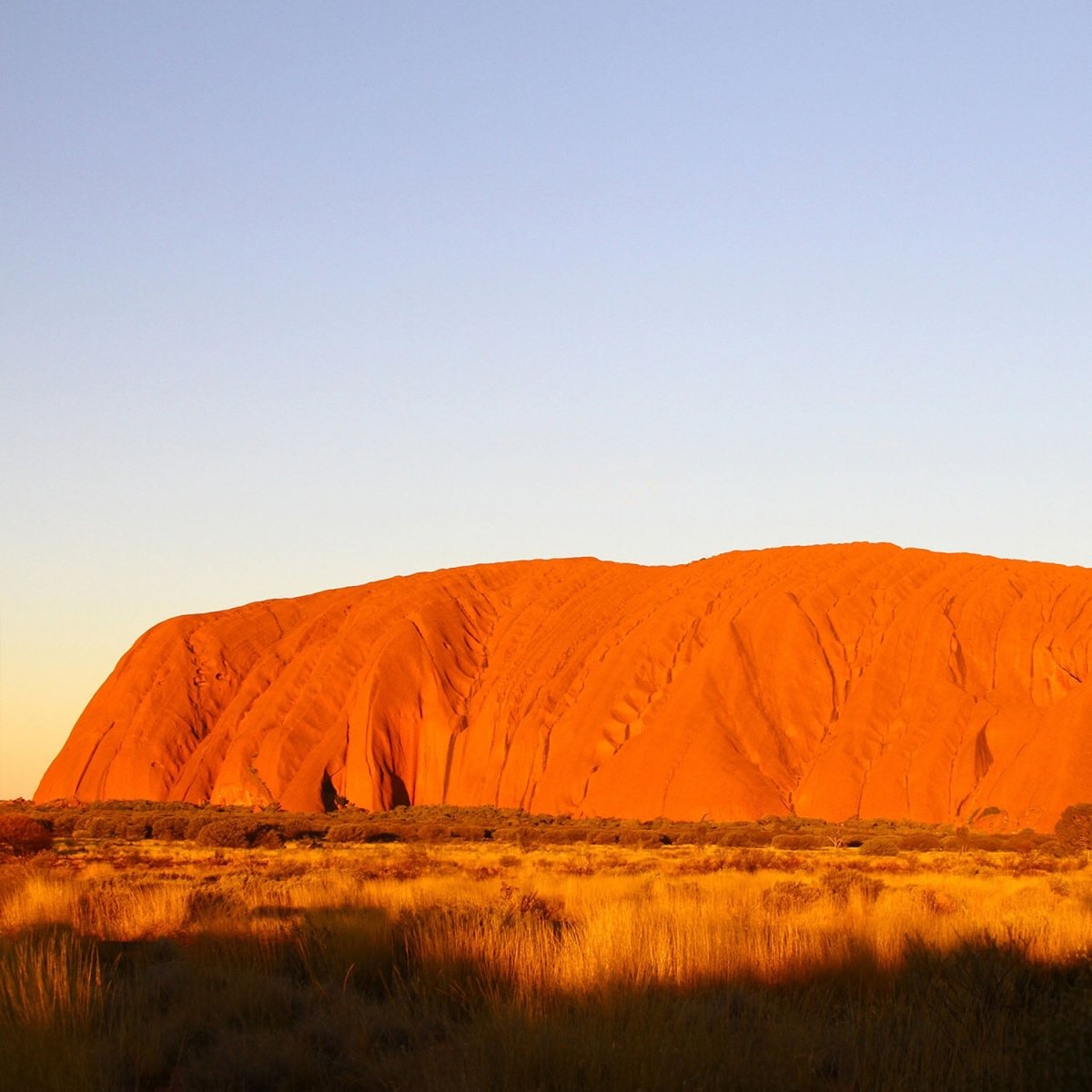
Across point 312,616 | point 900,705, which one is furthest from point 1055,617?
point 312,616

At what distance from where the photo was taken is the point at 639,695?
67.2 m

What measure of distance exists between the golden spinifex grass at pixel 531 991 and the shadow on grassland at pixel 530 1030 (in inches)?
0.9

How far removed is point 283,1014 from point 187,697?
76.3m

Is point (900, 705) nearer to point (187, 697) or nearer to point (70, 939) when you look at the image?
point (187, 697)

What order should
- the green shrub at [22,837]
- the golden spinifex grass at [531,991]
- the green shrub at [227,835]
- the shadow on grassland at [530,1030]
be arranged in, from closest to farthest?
the shadow on grassland at [530,1030] < the golden spinifex grass at [531,991] < the green shrub at [22,837] < the green shrub at [227,835]

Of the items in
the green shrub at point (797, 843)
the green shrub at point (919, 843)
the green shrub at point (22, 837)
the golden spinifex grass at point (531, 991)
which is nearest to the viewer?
the golden spinifex grass at point (531, 991)

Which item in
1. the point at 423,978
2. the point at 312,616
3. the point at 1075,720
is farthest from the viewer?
the point at 312,616

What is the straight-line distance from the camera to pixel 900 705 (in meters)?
→ 62.1

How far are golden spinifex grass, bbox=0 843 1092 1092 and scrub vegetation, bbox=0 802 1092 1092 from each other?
24mm

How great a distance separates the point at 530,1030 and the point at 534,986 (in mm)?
1713

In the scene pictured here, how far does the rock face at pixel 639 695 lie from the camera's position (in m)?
58.4

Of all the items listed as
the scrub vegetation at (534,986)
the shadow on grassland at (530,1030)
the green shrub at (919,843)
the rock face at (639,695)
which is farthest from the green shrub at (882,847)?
the shadow on grassland at (530,1030)

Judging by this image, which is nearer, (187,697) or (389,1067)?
(389,1067)

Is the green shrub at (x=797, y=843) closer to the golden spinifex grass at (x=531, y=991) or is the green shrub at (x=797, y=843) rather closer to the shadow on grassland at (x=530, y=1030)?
the golden spinifex grass at (x=531, y=991)
